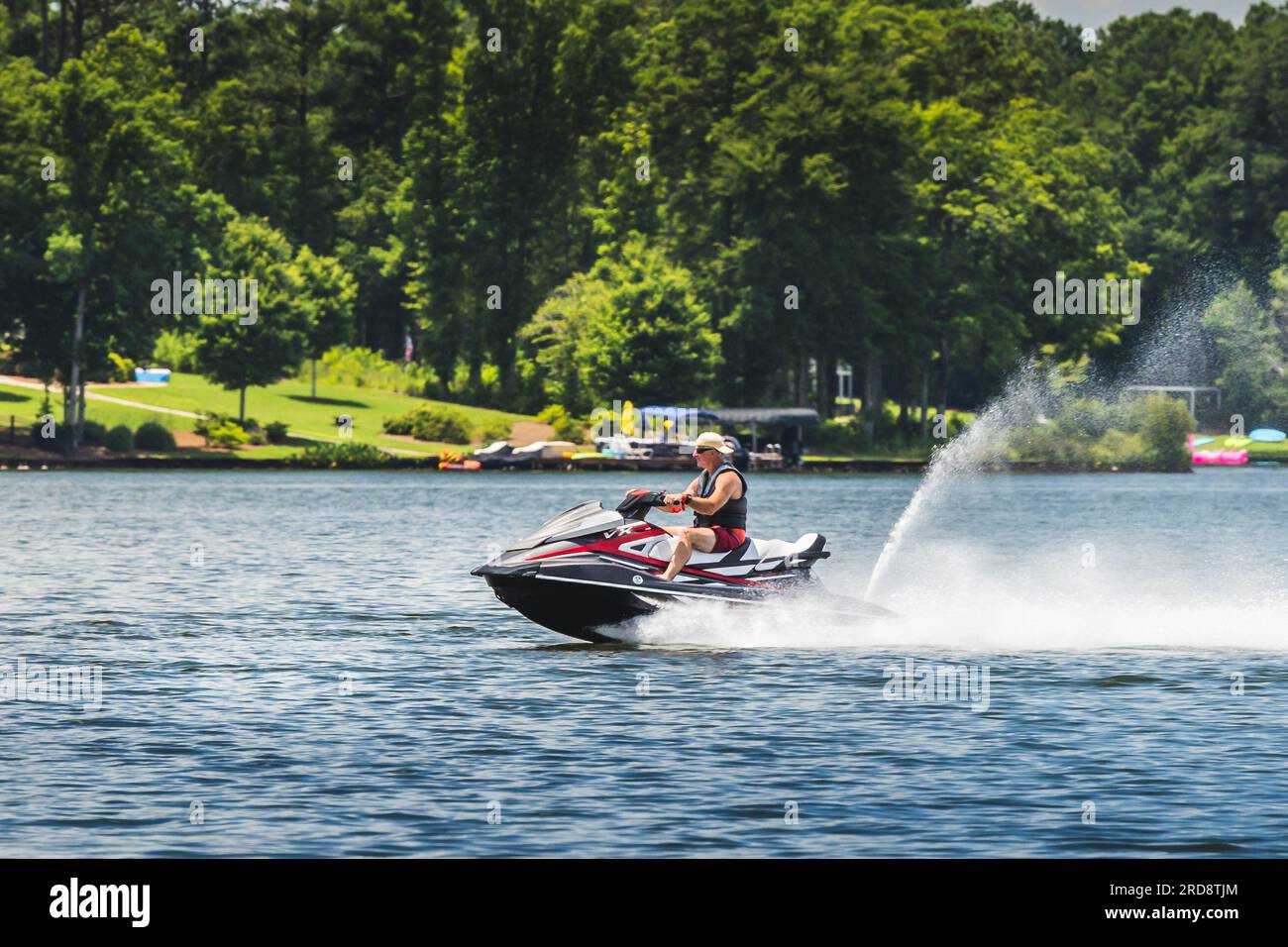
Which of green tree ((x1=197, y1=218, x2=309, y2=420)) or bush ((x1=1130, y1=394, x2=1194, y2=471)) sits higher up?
green tree ((x1=197, y1=218, x2=309, y2=420))

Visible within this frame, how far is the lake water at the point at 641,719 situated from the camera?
51.6ft

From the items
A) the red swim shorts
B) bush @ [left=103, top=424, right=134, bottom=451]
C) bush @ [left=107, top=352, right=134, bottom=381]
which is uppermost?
bush @ [left=107, top=352, right=134, bottom=381]

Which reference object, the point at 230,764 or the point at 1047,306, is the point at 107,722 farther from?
the point at 1047,306

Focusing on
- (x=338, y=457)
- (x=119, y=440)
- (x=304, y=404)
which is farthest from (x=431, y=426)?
(x=119, y=440)

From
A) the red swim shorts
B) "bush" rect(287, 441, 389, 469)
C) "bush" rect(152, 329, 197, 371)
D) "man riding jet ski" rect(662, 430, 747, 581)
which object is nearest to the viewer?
"man riding jet ski" rect(662, 430, 747, 581)

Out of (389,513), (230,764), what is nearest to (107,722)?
(230,764)

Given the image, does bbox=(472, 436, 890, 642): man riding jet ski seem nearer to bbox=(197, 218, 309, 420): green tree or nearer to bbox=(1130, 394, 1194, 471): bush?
bbox=(197, 218, 309, 420): green tree

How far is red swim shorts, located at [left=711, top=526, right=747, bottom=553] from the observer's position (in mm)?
25094

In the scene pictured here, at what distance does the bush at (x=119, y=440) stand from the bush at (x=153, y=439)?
1.33 ft

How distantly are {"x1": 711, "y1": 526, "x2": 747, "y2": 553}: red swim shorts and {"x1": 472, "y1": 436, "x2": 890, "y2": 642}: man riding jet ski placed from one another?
0.02m

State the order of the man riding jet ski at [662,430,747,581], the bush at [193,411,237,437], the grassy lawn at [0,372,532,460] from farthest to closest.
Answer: the grassy lawn at [0,372,532,460], the bush at [193,411,237,437], the man riding jet ski at [662,430,747,581]

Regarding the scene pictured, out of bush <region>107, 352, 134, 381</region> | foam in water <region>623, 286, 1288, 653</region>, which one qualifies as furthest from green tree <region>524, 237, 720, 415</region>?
foam in water <region>623, 286, 1288, 653</region>

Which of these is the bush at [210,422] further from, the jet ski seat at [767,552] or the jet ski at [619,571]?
the jet ski seat at [767,552]
